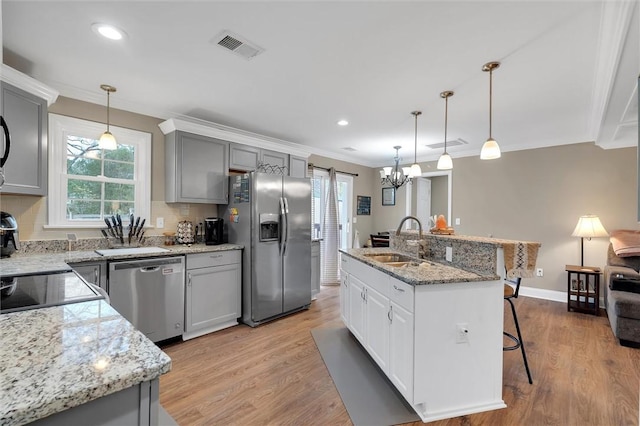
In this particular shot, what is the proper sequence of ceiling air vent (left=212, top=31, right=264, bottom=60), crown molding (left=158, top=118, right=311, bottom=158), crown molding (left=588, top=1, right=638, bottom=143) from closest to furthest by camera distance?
1. crown molding (left=588, top=1, right=638, bottom=143)
2. ceiling air vent (left=212, top=31, right=264, bottom=60)
3. crown molding (left=158, top=118, right=311, bottom=158)

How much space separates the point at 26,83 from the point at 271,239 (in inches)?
96.6

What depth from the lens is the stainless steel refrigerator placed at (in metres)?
3.45

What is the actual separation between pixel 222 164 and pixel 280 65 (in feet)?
5.60

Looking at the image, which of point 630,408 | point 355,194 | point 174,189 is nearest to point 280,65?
point 174,189

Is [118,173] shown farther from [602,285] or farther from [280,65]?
[602,285]

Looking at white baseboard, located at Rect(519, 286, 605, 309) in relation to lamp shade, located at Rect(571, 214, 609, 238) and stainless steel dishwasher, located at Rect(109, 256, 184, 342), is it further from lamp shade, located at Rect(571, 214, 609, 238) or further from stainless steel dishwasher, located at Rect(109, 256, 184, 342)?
stainless steel dishwasher, located at Rect(109, 256, 184, 342)

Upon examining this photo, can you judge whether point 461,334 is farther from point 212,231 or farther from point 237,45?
point 212,231

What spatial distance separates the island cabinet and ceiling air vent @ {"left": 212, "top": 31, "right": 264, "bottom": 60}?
1.92m

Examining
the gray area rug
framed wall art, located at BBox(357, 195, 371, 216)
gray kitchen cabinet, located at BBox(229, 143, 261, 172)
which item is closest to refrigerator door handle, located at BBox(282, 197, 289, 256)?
gray kitchen cabinet, located at BBox(229, 143, 261, 172)

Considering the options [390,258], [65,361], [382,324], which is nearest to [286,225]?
[390,258]

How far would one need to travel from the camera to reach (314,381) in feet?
7.68

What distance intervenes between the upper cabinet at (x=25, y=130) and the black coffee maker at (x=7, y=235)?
0.66 ft

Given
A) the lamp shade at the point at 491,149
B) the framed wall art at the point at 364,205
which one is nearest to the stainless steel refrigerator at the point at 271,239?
the lamp shade at the point at 491,149

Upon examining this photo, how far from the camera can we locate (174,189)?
11.0ft
